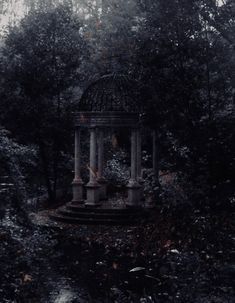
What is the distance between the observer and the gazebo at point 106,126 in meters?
17.8

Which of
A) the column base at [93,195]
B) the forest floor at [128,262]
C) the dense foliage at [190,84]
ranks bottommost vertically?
the forest floor at [128,262]

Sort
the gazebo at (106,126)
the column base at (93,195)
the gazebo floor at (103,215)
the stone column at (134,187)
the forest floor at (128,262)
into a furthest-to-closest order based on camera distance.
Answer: the column base at (93,195), the stone column at (134,187), the gazebo at (106,126), the gazebo floor at (103,215), the forest floor at (128,262)

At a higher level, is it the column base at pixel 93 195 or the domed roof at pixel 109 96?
the domed roof at pixel 109 96

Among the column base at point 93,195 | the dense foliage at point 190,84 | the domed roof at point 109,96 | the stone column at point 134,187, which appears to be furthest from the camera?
the domed roof at point 109,96

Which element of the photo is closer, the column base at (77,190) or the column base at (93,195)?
the column base at (93,195)

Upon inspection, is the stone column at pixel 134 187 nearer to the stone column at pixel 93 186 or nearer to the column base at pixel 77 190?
the stone column at pixel 93 186

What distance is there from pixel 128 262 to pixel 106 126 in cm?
692

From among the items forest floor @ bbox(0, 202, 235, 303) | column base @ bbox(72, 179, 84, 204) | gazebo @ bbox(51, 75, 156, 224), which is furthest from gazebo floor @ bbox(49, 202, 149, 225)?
forest floor @ bbox(0, 202, 235, 303)

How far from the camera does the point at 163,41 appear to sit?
1427 centimetres

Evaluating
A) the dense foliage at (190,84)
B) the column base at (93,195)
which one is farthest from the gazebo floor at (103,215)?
the dense foliage at (190,84)

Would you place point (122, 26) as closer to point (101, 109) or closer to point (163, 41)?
point (101, 109)

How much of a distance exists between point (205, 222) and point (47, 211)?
9.22 m

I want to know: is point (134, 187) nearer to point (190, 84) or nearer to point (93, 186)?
point (93, 186)

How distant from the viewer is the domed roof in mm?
18953
